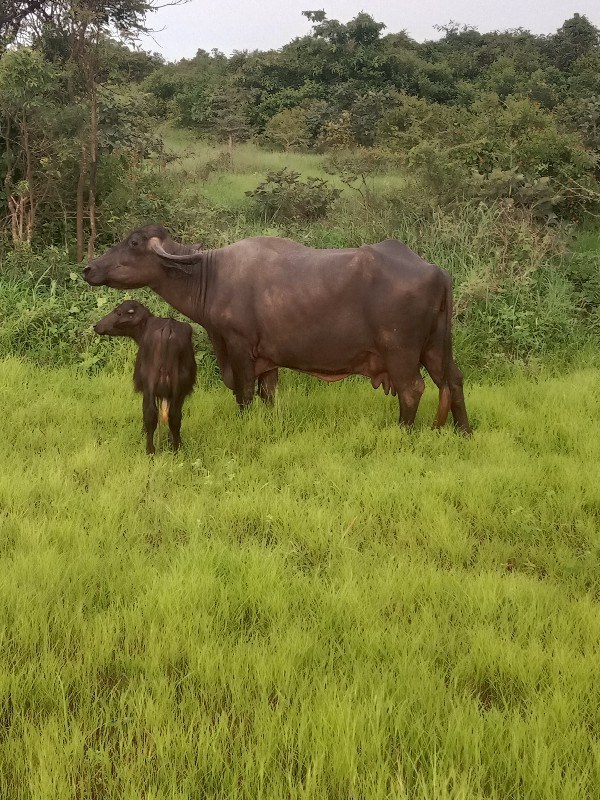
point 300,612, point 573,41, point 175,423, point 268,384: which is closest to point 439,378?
point 268,384

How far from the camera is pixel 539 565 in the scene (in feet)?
10.3

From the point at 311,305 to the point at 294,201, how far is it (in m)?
5.65

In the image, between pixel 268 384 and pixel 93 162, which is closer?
pixel 268 384

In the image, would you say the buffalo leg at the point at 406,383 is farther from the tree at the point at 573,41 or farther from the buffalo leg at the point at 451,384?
the tree at the point at 573,41

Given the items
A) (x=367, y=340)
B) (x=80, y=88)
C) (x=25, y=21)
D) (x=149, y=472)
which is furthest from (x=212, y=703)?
(x=25, y=21)

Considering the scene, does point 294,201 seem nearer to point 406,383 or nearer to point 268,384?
point 268,384

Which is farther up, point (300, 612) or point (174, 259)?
point (174, 259)

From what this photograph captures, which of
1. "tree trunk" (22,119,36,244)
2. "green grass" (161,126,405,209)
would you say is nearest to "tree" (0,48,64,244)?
"tree trunk" (22,119,36,244)

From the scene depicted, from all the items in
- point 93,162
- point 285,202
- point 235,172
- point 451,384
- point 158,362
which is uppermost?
point 235,172

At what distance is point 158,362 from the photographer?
410 cm

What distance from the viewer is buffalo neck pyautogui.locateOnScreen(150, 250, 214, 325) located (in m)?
5.04

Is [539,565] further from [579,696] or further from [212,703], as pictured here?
[212,703]

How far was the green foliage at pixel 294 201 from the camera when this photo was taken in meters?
9.73

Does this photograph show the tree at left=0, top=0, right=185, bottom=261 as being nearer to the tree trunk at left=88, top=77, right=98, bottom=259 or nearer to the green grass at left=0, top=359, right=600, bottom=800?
the tree trunk at left=88, top=77, right=98, bottom=259
